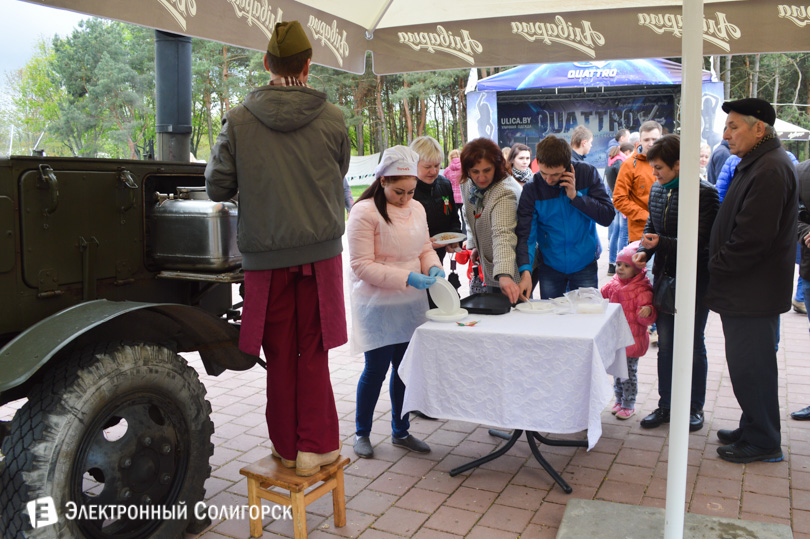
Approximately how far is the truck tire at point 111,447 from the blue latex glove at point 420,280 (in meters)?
1.17

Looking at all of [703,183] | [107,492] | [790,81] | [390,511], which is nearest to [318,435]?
[390,511]

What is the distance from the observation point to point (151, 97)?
31859 mm

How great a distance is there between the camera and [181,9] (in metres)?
3.10

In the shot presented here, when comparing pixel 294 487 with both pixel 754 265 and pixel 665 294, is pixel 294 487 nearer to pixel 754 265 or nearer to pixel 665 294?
pixel 665 294

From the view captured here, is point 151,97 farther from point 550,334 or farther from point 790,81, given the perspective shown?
point 790,81

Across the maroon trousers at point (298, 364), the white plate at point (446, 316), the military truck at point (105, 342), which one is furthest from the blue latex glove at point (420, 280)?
the military truck at point (105, 342)

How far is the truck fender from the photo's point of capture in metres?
2.16

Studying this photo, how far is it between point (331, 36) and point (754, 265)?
267 centimetres

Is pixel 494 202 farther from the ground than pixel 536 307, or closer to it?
farther from the ground

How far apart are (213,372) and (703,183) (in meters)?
2.84

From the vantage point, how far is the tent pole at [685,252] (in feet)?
7.70

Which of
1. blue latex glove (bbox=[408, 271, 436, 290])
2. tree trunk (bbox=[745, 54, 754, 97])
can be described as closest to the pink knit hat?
blue latex glove (bbox=[408, 271, 436, 290])

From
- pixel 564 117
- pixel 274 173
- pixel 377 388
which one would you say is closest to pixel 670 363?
pixel 377 388

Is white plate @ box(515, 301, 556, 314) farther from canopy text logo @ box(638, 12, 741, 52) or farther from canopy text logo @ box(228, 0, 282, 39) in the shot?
canopy text logo @ box(228, 0, 282, 39)
